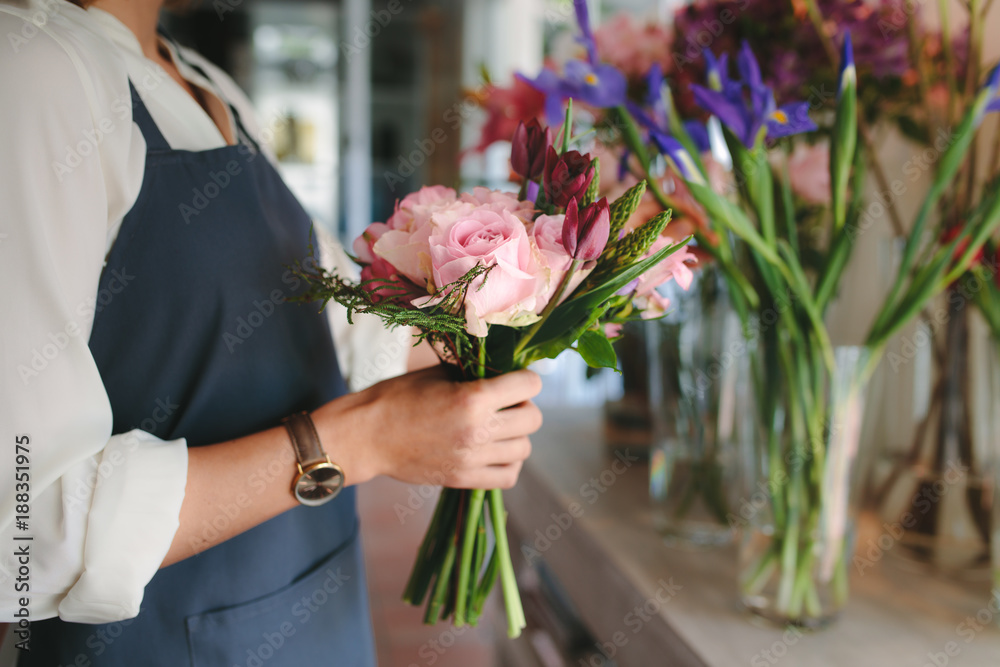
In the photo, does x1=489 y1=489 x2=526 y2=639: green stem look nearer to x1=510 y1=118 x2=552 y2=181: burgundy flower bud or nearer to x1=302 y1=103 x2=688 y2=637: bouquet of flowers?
x1=302 y1=103 x2=688 y2=637: bouquet of flowers

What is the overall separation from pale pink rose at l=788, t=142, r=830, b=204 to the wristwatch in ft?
2.32

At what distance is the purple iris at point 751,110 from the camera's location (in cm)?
70

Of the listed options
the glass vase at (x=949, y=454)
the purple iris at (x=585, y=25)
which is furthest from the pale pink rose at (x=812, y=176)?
the purple iris at (x=585, y=25)

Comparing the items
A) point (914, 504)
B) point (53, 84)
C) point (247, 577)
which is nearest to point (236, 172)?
point (53, 84)

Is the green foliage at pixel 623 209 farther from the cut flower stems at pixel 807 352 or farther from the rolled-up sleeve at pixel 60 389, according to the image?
the rolled-up sleeve at pixel 60 389

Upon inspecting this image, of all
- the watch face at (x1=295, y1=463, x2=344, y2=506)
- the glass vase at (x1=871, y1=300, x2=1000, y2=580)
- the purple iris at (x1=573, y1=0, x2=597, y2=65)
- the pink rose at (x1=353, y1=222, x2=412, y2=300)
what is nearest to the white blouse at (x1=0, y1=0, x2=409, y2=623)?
the watch face at (x1=295, y1=463, x2=344, y2=506)

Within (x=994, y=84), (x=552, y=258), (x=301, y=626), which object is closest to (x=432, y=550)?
(x=301, y=626)

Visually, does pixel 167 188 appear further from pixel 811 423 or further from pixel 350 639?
pixel 811 423

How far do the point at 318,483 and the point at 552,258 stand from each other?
0.32m

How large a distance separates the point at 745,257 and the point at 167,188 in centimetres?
70

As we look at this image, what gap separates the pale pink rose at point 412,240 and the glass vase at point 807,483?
0.48 m

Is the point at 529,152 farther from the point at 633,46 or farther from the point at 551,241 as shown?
the point at 633,46

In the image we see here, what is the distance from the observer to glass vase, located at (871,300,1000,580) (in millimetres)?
942

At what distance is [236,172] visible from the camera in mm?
757
